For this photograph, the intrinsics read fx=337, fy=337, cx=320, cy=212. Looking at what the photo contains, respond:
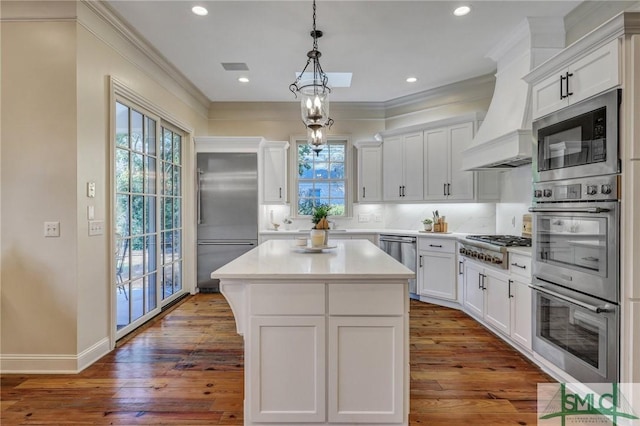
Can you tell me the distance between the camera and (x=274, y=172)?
536 centimetres

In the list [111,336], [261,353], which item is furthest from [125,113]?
[261,353]

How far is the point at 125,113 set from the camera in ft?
10.7

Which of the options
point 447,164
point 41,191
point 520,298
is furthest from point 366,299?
point 447,164

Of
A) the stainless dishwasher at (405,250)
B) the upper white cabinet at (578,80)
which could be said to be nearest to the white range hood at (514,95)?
the upper white cabinet at (578,80)

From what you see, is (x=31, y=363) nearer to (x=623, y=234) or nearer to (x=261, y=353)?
(x=261, y=353)

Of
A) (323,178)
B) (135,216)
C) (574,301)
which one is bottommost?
(574,301)

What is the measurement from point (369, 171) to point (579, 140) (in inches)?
130

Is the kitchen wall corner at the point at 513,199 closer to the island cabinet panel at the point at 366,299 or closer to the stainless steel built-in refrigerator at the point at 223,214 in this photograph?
the island cabinet panel at the point at 366,299

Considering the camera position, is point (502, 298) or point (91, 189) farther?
point (502, 298)

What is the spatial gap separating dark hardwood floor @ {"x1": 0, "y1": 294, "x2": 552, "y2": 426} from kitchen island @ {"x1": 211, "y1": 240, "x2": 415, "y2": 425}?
0.39 meters

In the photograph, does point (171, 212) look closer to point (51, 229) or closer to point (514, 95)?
point (51, 229)

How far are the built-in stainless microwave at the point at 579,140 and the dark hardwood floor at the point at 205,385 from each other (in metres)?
1.52

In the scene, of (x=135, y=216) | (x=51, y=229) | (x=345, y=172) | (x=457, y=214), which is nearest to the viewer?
(x=51, y=229)

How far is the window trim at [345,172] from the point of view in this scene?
5.59 meters
